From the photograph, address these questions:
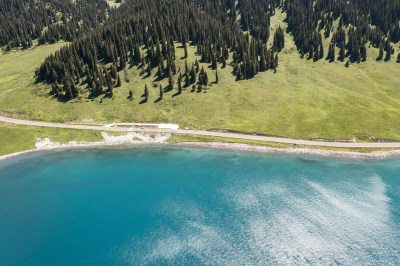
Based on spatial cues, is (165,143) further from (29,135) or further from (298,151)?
(29,135)

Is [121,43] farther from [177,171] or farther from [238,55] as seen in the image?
[177,171]

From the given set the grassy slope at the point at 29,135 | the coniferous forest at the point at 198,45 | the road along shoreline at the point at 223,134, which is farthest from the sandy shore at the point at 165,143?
the coniferous forest at the point at 198,45

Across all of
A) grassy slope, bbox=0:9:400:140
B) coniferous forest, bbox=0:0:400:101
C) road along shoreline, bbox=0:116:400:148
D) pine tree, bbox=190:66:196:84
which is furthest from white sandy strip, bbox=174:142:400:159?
pine tree, bbox=190:66:196:84

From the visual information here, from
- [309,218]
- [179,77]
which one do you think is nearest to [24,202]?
[309,218]

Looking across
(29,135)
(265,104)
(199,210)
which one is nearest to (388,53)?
(265,104)

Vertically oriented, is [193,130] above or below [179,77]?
below

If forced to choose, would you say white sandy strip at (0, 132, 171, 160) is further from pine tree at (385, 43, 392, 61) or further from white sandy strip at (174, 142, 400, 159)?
pine tree at (385, 43, 392, 61)

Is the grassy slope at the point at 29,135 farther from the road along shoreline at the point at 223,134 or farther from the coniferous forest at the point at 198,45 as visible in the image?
the coniferous forest at the point at 198,45
